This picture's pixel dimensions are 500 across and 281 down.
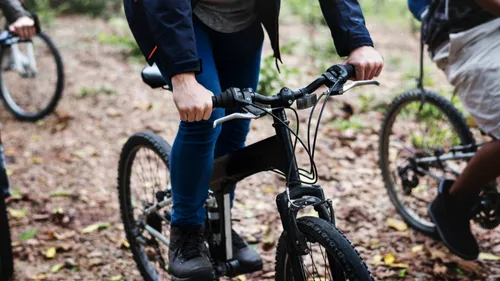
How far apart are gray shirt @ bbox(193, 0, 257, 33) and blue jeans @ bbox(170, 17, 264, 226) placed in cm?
4

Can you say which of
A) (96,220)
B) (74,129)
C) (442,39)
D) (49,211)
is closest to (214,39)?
(442,39)

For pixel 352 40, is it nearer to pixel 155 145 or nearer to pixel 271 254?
pixel 155 145

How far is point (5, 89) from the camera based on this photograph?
6.58 meters

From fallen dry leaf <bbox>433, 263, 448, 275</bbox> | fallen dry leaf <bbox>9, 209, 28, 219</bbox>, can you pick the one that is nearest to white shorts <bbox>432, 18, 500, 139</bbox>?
fallen dry leaf <bbox>433, 263, 448, 275</bbox>

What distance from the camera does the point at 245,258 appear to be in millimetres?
2896

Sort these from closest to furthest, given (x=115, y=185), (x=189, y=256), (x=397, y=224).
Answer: (x=189, y=256)
(x=397, y=224)
(x=115, y=185)

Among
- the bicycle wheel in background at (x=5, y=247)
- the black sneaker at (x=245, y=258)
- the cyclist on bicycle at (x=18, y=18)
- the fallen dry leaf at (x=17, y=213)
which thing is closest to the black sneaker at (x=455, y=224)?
the black sneaker at (x=245, y=258)

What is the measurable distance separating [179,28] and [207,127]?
1.73 ft

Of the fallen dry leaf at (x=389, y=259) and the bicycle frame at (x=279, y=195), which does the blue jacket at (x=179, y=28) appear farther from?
the fallen dry leaf at (x=389, y=259)

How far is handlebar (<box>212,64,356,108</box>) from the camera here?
1.92m

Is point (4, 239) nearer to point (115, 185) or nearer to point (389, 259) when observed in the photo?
point (115, 185)

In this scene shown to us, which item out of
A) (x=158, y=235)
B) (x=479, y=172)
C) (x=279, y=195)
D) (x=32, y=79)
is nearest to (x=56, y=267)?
(x=158, y=235)

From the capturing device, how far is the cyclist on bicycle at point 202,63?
2008 millimetres

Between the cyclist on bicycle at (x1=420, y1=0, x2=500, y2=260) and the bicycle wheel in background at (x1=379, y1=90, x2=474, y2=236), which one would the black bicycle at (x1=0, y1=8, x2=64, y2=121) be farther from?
the cyclist on bicycle at (x1=420, y1=0, x2=500, y2=260)
